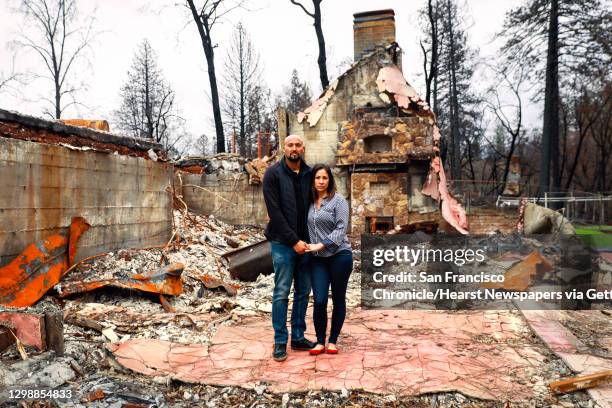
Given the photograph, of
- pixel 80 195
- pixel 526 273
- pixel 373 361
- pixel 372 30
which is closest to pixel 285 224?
pixel 373 361

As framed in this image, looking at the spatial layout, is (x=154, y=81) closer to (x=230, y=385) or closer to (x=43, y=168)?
(x=43, y=168)

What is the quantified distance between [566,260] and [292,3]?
1511cm

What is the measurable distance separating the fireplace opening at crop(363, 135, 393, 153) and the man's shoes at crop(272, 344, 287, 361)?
9.29 metres

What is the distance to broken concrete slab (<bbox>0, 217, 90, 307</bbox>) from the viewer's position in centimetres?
542

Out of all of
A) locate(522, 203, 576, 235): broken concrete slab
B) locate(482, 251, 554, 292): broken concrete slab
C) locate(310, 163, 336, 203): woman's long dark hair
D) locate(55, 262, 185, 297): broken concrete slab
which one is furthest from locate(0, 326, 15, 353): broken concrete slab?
locate(522, 203, 576, 235): broken concrete slab

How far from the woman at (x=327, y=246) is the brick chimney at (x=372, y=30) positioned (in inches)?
412

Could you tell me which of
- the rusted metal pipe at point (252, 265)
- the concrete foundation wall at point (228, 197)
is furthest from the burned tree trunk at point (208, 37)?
the rusted metal pipe at point (252, 265)

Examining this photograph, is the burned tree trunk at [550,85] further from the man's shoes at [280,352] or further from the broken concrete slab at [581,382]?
the man's shoes at [280,352]

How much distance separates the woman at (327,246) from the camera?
3723 millimetres

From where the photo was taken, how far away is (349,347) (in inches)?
163

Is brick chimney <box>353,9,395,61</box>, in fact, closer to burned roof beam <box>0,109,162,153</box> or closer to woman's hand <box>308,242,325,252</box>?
burned roof beam <box>0,109,162,153</box>

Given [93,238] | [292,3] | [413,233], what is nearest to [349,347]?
[93,238]

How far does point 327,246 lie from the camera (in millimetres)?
3701
